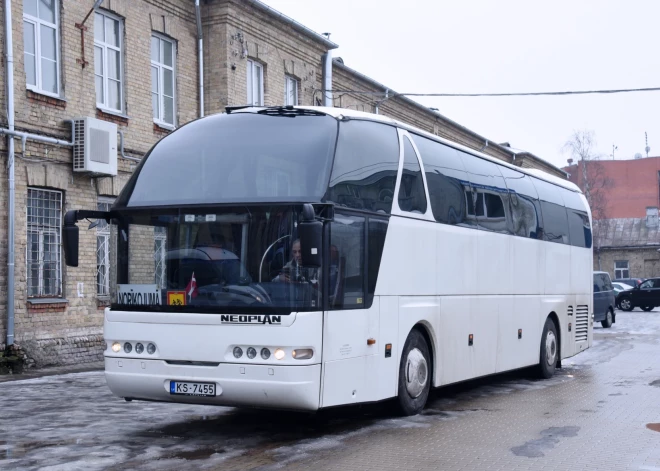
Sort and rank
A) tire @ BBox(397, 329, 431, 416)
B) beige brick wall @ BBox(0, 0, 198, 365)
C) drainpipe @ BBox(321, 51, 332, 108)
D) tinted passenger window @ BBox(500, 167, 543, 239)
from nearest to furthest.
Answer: tire @ BBox(397, 329, 431, 416) → tinted passenger window @ BBox(500, 167, 543, 239) → beige brick wall @ BBox(0, 0, 198, 365) → drainpipe @ BBox(321, 51, 332, 108)

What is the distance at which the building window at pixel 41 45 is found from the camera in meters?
17.2

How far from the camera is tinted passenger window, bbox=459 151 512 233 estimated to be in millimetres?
12938

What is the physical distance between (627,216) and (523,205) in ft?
239

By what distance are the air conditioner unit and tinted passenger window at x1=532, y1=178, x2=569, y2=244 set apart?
815 centimetres

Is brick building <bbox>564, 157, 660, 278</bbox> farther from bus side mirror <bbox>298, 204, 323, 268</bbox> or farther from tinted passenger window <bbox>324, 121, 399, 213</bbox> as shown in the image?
bus side mirror <bbox>298, 204, 323, 268</bbox>

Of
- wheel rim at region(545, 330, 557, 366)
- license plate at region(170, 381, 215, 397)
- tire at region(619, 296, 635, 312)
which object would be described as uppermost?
license plate at region(170, 381, 215, 397)

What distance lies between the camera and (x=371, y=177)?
32.7ft

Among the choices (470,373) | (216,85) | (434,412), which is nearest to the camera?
(434,412)

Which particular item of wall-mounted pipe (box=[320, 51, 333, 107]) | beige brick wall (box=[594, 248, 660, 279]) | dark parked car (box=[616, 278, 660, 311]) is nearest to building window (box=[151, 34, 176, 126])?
wall-mounted pipe (box=[320, 51, 333, 107])

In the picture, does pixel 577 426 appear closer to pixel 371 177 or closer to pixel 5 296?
pixel 371 177

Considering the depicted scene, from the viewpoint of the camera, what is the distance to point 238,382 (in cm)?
877

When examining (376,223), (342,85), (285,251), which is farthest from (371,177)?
(342,85)

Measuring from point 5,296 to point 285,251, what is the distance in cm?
911

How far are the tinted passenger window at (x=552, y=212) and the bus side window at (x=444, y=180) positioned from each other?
3733 millimetres
